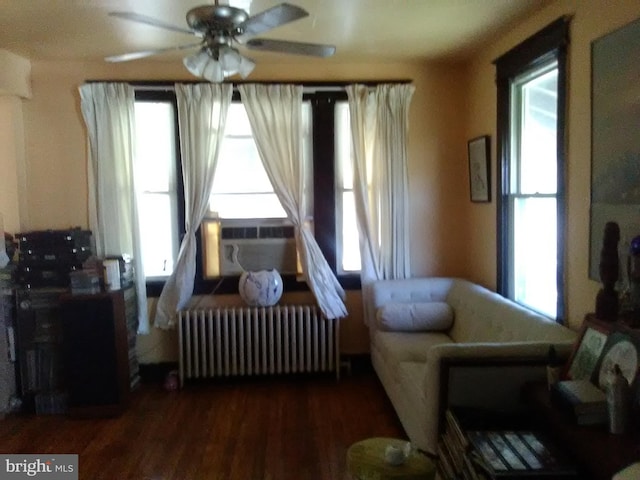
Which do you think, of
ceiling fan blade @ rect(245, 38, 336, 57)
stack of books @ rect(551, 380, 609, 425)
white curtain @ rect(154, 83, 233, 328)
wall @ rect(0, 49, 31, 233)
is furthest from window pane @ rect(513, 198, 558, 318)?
wall @ rect(0, 49, 31, 233)

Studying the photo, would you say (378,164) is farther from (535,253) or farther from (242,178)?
(535,253)

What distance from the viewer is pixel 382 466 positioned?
2.30 meters

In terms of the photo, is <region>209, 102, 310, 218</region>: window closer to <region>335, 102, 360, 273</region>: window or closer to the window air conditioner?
the window air conditioner

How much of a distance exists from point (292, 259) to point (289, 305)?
1.25 ft

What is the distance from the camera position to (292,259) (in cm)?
471

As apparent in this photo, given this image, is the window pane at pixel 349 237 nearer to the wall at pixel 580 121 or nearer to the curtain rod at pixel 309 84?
the curtain rod at pixel 309 84

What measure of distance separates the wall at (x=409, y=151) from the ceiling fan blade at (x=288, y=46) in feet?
6.08

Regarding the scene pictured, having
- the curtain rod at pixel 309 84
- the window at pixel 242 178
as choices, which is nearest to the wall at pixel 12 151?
the curtain rod at pixel 309 84

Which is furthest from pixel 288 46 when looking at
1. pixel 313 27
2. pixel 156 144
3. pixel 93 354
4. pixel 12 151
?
pixel 12 151

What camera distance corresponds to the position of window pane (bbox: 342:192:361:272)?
4754mm

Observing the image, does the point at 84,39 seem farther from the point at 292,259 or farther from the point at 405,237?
the point at 405,237

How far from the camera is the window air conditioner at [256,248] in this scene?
15.3 ft

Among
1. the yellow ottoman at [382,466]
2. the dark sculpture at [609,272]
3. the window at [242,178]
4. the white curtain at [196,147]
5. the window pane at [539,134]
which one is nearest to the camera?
the yellow ottoman at [382,466]

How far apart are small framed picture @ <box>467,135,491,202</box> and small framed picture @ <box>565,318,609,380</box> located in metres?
1.87
